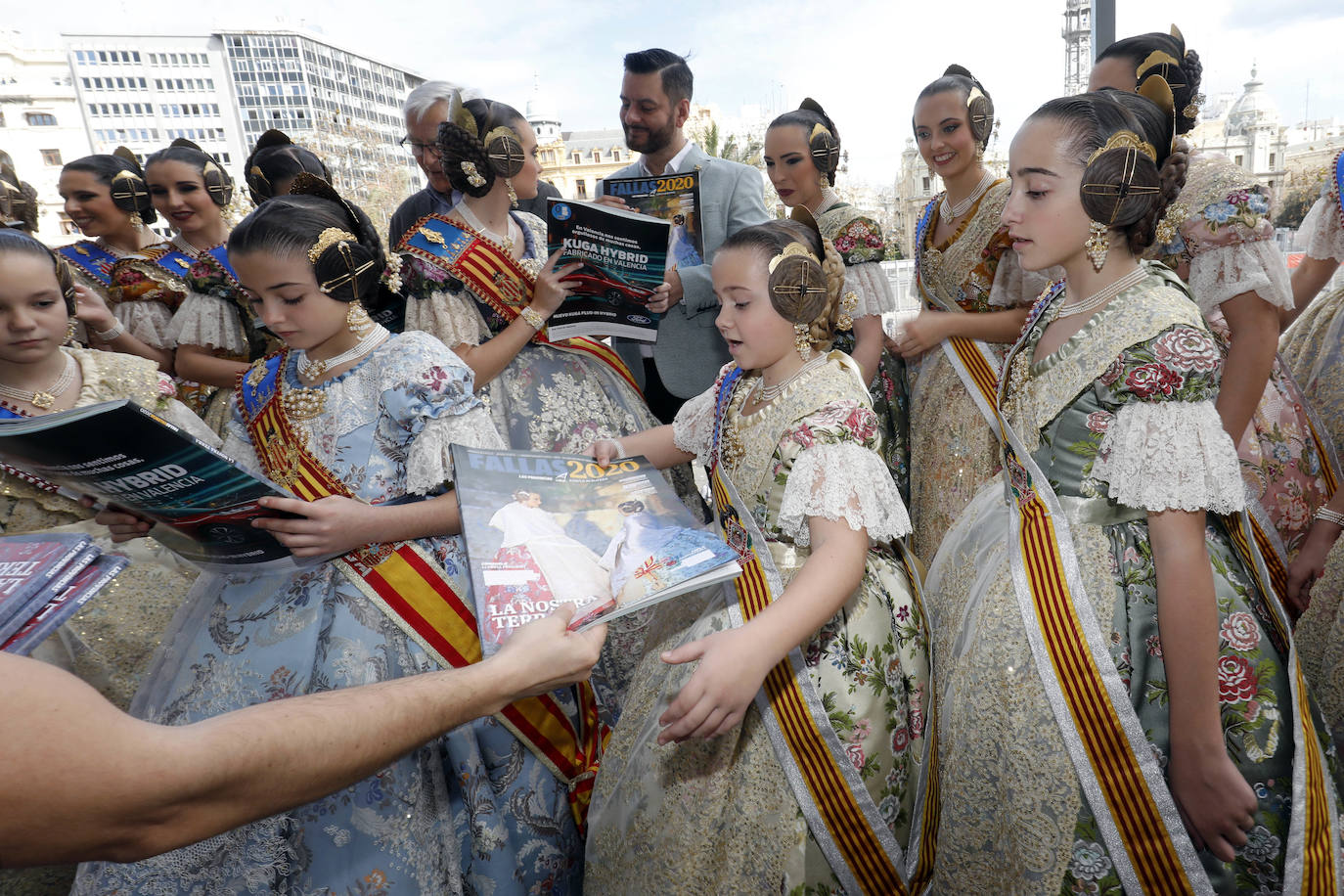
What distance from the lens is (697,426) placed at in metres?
1.87

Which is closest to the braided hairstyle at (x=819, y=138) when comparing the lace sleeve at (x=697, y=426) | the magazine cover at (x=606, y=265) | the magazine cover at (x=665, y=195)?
the magazine cover at (x=665, y=195)

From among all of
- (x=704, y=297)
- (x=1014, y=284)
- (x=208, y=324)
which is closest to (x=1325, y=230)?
(x=1014, y=284)

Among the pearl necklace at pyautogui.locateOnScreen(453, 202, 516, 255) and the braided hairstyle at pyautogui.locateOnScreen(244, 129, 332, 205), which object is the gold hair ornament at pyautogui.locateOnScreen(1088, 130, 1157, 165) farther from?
the braided hairstyle at pyautogui.locateOnScreen(244, 129, 332, 205)

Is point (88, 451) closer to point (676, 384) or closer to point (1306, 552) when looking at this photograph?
point (676, 384)

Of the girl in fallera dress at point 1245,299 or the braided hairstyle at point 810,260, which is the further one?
the girl in fallera dress at point 1245,299

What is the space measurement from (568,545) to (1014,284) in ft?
6.07

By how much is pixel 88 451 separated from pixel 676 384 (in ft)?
6.29

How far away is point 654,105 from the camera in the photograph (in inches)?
112

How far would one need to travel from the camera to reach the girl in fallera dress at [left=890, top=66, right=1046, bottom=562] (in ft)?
7.72

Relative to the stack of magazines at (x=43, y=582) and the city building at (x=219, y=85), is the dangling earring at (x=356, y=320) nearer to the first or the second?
the stack of magazines at (x=43, y=582)

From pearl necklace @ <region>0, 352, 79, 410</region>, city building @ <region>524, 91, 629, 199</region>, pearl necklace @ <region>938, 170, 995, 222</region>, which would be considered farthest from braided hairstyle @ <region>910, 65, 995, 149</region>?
city building @ <region>524, 91, 629, 199</region>

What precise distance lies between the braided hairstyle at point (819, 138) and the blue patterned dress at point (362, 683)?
1827 mm

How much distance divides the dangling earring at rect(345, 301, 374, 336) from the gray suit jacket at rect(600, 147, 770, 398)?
1228 millimetres

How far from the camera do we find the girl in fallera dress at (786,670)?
133 cm
